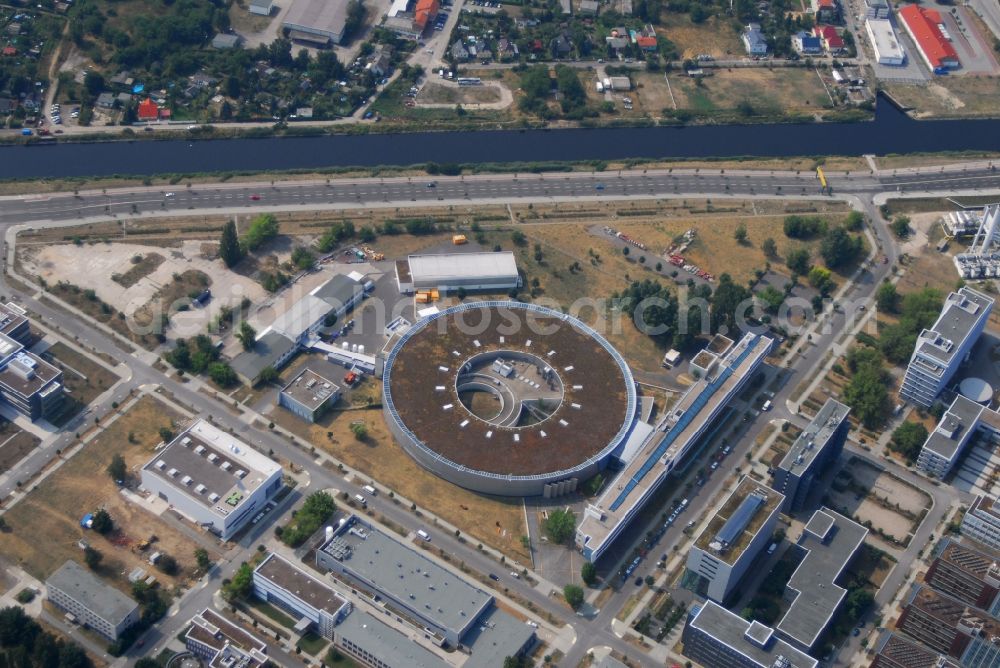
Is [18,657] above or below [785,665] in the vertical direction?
below

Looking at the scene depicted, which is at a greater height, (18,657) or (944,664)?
(944,664)

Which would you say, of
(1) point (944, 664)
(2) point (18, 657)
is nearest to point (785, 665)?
(1) point (944, 664)

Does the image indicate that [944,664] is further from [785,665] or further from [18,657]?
[18,657]
